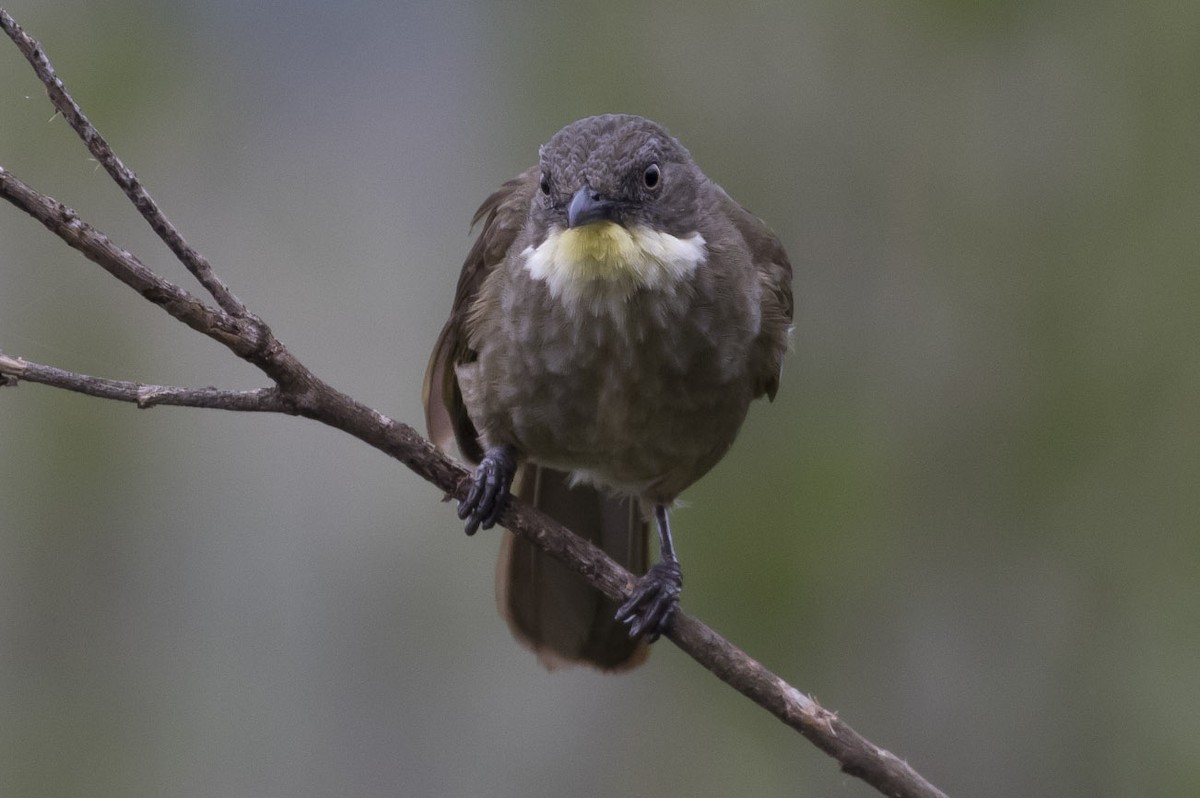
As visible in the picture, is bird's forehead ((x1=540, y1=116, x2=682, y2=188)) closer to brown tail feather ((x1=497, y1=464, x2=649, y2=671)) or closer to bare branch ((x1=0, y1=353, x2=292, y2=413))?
bare branch ((x1=0, y1=353, x2=292, y2=413))

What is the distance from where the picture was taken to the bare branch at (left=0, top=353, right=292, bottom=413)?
1958 mm

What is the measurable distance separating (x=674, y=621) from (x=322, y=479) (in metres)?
1.97

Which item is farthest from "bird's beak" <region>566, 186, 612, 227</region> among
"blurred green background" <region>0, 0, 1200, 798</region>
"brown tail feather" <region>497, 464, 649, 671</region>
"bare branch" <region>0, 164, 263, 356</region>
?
"blurred green background" <region>0, 0, 1200, 798</region>

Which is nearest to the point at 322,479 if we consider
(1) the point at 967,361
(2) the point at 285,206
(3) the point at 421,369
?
(3) the point at 421,369

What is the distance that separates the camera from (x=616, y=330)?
9.13 ft

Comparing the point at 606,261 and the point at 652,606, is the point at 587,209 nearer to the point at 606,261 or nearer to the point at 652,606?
the point at 606,261

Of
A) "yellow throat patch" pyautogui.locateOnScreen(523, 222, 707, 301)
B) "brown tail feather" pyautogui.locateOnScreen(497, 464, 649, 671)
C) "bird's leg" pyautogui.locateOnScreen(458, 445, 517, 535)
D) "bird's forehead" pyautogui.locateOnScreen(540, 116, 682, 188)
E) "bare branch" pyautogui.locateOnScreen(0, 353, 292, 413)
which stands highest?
"bird's forehead" pyautogui.locateOnScreen(540, 116, 682, 188)

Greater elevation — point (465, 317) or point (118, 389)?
point (118, 389)

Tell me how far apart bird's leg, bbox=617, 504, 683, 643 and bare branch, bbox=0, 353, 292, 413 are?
1153mm

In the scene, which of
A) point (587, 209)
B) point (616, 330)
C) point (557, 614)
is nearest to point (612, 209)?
point (587, 209)

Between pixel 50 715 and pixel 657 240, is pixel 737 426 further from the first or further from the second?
pixel 50 715

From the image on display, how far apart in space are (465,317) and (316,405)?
38.4 inches

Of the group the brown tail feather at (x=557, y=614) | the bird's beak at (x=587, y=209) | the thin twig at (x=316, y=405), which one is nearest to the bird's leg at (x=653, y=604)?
the thin twig at (x=316, y=405)

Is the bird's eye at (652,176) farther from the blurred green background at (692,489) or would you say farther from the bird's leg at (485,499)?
the blurred green background at (692,489)
